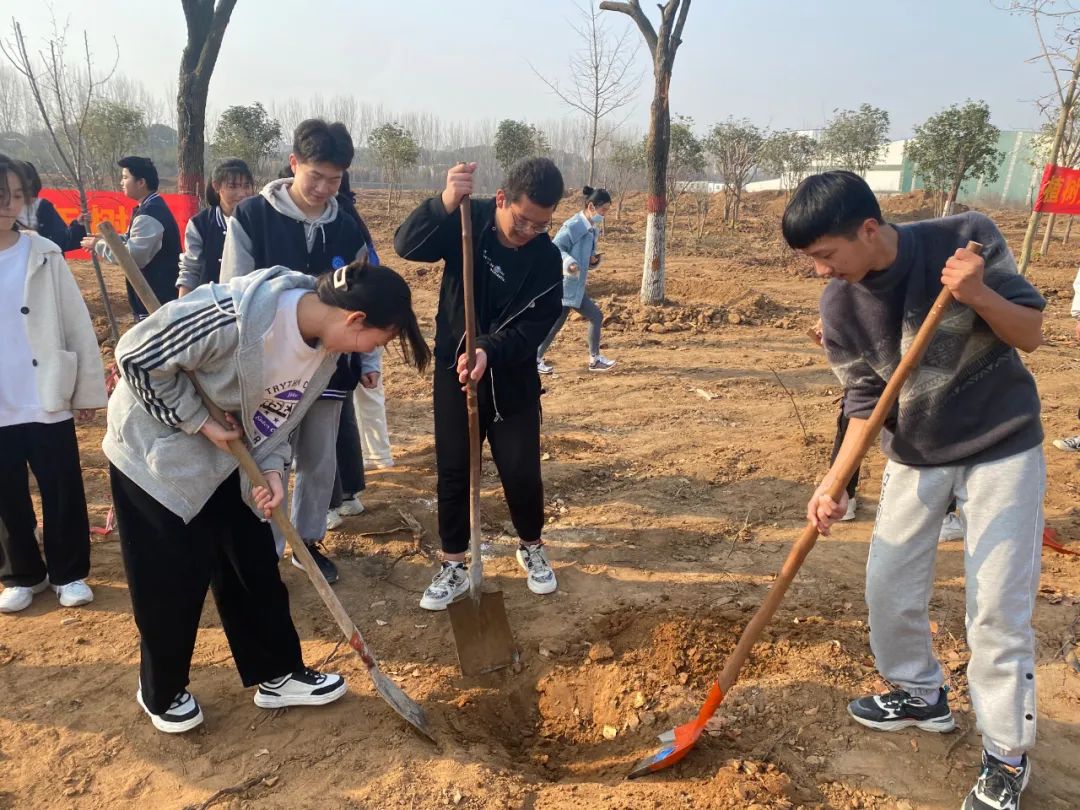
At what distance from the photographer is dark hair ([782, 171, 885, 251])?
6.12ft

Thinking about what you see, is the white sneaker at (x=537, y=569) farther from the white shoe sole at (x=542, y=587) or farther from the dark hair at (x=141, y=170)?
the dark hair at (x=141, y=170)

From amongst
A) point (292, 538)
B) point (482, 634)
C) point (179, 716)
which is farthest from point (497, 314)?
point (179, 716)

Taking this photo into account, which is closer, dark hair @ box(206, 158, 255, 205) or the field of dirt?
the field of dirt

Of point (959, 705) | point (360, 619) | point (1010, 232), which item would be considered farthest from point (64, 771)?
point (1010, 232)

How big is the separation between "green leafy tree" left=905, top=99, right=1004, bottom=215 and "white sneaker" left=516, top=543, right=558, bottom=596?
1571cm

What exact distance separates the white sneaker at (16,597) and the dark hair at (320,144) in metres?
2.31

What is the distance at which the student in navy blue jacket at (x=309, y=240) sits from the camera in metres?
2.97

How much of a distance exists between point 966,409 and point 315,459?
2.42 meters

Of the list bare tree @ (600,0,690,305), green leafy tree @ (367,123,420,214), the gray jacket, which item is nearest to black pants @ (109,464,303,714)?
the gray jacket

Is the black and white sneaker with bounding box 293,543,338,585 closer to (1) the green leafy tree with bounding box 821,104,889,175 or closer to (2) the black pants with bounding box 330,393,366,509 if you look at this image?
(2) the black pants with bounding box 330,393,366,509

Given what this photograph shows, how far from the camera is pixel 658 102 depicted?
10055 mm

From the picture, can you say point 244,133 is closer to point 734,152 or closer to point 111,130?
point 111,130

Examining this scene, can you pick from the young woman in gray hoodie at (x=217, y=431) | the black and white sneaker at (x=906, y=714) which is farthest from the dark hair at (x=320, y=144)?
the black and white sneaker at (x=906, y=714)

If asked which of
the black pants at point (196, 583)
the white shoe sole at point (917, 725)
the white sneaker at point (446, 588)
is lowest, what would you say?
the white sneaker at point (446, 588)
